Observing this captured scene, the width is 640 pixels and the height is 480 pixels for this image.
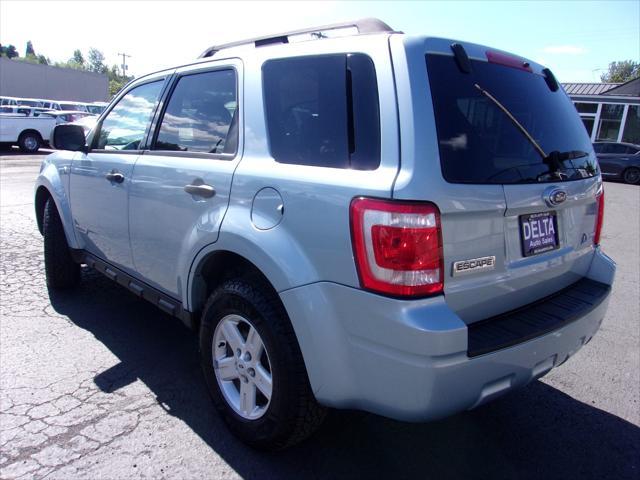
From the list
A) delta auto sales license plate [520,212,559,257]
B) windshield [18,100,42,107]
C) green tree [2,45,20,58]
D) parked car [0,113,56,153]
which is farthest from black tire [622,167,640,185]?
green tree [2,45,20,58]

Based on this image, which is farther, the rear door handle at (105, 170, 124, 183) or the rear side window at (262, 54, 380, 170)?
the rear door handle at (105, 170, 124, 183)

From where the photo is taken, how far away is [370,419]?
2801 millimetres

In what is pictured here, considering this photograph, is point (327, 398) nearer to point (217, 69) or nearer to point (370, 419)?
point (370, 419)

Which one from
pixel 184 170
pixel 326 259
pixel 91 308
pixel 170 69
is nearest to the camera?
pixel 326 259

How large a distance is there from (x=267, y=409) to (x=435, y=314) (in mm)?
977

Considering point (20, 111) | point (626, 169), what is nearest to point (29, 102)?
point (20, 111)

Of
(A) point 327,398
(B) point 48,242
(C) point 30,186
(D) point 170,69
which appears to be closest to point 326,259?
(A) point 327,398

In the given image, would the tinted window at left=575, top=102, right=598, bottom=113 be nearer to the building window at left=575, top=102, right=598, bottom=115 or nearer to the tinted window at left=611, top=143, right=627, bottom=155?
the building window at left=575, top=102, right=598, bottom=115

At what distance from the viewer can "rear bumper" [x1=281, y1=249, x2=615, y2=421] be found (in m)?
1.79

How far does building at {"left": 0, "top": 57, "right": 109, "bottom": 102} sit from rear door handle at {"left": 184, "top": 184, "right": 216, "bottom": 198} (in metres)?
47.4

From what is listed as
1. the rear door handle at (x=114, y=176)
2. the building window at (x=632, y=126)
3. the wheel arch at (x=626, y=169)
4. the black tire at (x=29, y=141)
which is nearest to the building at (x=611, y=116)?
the building window at (x=632, y=126)

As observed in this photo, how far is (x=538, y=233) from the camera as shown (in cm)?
226

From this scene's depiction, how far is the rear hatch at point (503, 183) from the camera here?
1.93 metres

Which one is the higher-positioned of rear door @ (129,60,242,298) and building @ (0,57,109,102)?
building @ (0,57,109,102)
